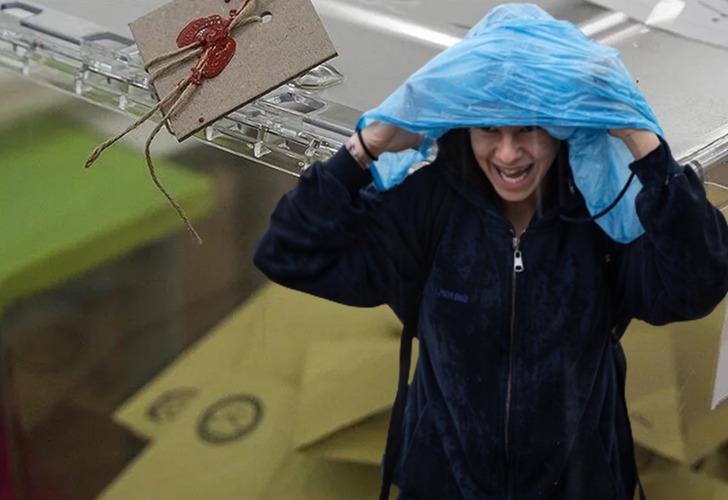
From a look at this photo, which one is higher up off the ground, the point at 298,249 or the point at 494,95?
the point at 494,95

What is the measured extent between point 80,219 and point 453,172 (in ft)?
1.99

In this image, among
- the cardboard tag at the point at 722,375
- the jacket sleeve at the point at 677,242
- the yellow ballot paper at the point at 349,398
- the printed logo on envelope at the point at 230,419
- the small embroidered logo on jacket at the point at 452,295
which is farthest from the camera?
the printed logo on envelope at the point at 230,419

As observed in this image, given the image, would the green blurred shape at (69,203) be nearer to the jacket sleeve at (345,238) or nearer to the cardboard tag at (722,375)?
the jacket sleeve at (345,238)

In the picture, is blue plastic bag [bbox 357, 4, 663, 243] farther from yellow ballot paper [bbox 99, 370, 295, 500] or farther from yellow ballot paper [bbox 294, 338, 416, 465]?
yellow ballot paper [bbox 99, 370, 295, 500]

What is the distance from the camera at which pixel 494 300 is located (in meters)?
0.85

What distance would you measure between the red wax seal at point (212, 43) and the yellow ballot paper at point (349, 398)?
35 centimetres

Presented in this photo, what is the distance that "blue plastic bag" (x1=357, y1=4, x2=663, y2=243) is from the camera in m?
0.77

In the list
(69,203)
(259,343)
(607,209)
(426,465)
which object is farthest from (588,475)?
(69,203)

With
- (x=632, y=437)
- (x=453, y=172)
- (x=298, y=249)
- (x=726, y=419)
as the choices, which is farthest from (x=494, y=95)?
(x=726, y=419)

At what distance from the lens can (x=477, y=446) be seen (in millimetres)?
899

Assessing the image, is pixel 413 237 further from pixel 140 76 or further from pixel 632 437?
pixel 140 76

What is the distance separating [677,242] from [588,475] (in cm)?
25

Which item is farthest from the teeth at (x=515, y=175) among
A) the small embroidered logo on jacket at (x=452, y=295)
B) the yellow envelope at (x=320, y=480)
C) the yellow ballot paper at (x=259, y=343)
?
the yellow envelope at (x=320, y=480)

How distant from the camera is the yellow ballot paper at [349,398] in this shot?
3.64ft
